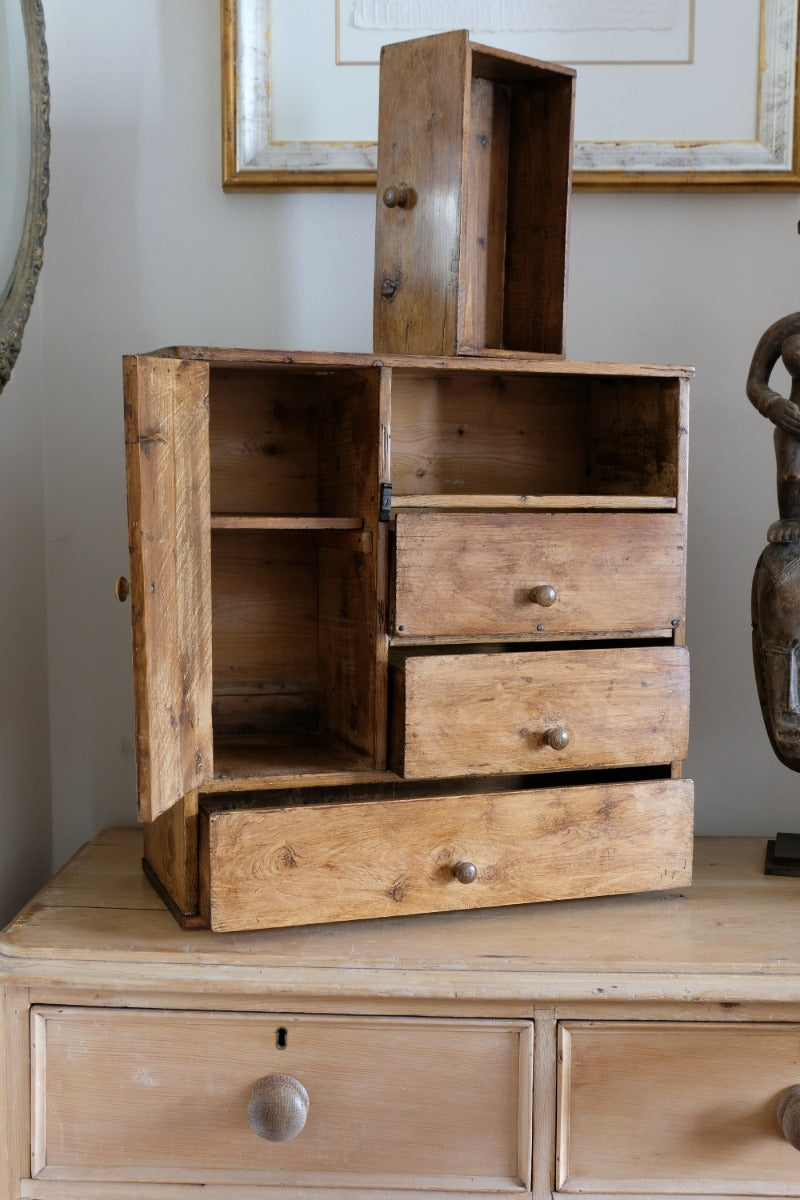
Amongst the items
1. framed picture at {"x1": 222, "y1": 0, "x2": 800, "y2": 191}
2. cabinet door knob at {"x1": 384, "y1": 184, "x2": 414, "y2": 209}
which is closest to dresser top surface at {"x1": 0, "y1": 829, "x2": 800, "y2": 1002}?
cabinet door knob at {"x1": 384, "y1": 184, "x2": 414, "y2": 209}

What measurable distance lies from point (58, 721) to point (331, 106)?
101 cm

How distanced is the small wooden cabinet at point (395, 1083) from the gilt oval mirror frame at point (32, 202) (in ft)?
2.39

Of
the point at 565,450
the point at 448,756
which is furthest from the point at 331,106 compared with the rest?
the point at 448,756

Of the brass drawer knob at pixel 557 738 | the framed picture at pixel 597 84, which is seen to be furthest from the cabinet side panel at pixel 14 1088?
the framed picture at pixel 597 84

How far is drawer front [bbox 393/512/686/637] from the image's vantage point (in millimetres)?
1283

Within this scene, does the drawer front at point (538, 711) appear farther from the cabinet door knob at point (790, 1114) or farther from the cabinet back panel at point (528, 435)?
the cabinet door knob at point (790, 1114)

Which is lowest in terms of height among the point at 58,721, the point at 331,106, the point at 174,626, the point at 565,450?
the point at 58,721

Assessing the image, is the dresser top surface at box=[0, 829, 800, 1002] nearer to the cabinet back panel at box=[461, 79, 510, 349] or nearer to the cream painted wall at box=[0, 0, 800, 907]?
the cream painted wall at box=[0, 0, 800, 907]

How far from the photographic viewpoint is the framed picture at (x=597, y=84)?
164 centimetres

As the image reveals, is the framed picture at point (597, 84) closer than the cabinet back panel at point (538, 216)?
No

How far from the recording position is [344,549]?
1430 millimetres

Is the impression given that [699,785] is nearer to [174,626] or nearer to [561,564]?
[561,564]

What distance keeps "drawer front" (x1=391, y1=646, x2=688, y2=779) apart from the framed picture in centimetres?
77

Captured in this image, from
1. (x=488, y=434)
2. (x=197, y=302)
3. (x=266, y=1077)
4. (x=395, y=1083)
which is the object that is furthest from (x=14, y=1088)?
(x=197, y=302)
